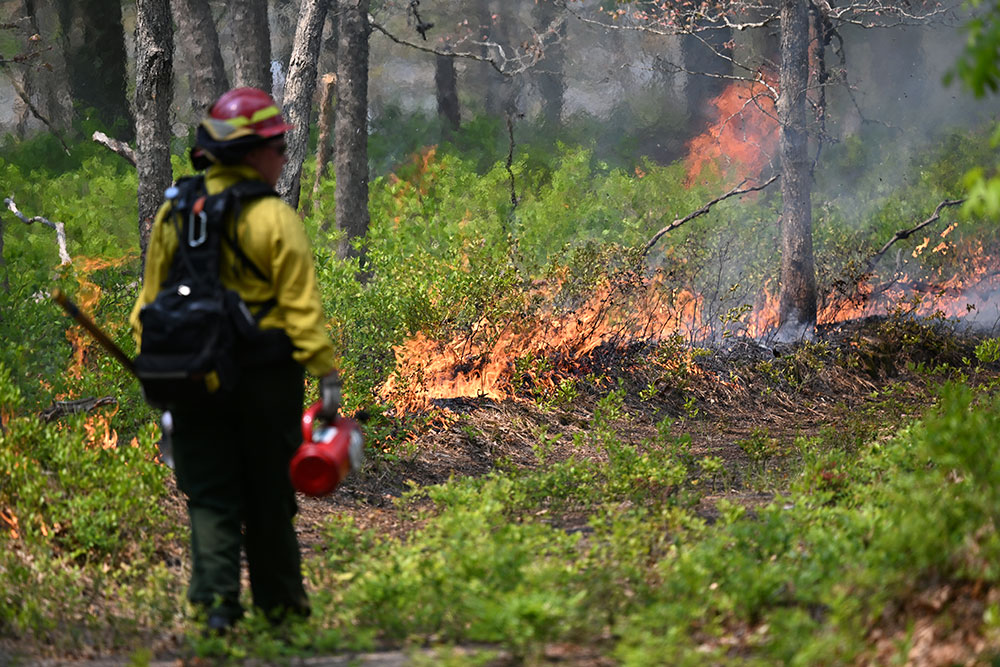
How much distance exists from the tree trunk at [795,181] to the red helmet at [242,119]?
9352 mm

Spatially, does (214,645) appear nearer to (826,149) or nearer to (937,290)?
(937,290)

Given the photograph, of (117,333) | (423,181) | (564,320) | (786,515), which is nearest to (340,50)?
(423,181)

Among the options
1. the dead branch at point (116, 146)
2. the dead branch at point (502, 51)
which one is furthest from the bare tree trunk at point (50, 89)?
the dead branch at point (116, 146)

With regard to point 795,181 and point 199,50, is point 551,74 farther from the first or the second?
point 795,181

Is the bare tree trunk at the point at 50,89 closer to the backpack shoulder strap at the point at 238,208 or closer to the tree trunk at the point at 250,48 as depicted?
the tree trunk at the point at 250,48

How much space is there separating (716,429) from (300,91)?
184 inches

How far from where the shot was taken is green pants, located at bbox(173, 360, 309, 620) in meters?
4.64

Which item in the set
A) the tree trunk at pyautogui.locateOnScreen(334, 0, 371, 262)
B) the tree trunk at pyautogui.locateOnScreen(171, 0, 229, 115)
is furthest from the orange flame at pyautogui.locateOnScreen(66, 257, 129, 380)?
the tree trunk at pyautogui.locateOnScreen(171, 0, 229, 115)

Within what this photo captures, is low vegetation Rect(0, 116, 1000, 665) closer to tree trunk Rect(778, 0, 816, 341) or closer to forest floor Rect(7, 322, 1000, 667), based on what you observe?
forest floor Rect(7, 322, 1000, 667)

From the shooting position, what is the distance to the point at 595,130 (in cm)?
2594

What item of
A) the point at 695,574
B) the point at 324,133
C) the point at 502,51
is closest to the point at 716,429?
the point at 695,574

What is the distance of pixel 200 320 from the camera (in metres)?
4.49

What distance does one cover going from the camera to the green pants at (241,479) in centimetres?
464

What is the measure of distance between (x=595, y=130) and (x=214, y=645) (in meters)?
22.4
